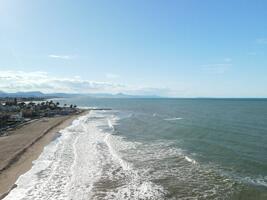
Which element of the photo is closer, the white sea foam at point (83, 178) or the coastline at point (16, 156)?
the white sea foam at point (83, 178)

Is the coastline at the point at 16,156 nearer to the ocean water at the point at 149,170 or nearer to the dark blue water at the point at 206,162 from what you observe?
the ocean water at the point at 149,170

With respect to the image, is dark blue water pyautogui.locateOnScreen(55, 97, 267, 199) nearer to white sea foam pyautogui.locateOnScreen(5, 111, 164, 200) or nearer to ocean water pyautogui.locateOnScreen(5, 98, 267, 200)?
ocean water pyautogui.locateOnScreen(5, 98, 267, 200)

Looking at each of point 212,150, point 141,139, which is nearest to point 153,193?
point 212,150

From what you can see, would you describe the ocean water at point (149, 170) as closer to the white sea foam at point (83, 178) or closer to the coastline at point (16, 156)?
the white sea foam at point (83, 178)

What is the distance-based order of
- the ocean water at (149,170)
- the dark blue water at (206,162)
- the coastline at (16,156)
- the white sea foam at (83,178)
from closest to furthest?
the white sea foam at (83,178)
the ocean water at (149,170)
the dark blue water at (206,162)
the coastline at (16,156)

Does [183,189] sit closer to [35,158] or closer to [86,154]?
[86,154]

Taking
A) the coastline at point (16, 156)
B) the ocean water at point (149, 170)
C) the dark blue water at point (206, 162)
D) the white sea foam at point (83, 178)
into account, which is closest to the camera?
the white sea foam at point (83, 178)

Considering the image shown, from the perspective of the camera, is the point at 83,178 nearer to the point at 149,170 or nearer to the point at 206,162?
the point at 149,170

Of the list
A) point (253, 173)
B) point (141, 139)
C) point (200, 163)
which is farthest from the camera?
point (141, 139)

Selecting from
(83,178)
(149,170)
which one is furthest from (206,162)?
(83,178)

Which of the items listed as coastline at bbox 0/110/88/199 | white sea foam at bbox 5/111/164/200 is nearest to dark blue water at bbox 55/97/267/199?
white sea foam at bbox 5/111/164/200

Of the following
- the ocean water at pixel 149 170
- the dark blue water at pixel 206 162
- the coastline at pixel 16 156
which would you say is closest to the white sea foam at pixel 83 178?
the ocean water at pixel 149 170
